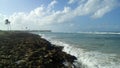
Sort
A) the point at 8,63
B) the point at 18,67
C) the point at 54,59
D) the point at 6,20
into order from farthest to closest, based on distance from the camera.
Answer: the point at 6,20 → the point at 54,59 → the point at 8,63 → the point at 18,67

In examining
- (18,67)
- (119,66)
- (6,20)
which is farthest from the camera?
(6,20)

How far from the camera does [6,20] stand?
129 metres

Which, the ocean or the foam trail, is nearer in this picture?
the foam trail

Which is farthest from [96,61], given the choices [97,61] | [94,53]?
[94,53]

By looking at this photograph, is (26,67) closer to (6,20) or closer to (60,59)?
(60,59)

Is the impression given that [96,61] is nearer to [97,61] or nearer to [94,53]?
[97,61]

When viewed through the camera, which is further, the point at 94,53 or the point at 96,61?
the point at 94,53

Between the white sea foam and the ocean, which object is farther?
the ocean

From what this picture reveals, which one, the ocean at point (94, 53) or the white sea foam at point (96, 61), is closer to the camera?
the white sea foam at point (96, 61)

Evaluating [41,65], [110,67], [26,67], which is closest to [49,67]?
[41,65]

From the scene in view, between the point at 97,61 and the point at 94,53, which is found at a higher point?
the point at 97,61

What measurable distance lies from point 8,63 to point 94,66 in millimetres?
6580

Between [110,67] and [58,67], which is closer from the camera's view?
[58,67]

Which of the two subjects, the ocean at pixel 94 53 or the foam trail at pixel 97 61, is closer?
the foam trail at pixel 97 61
